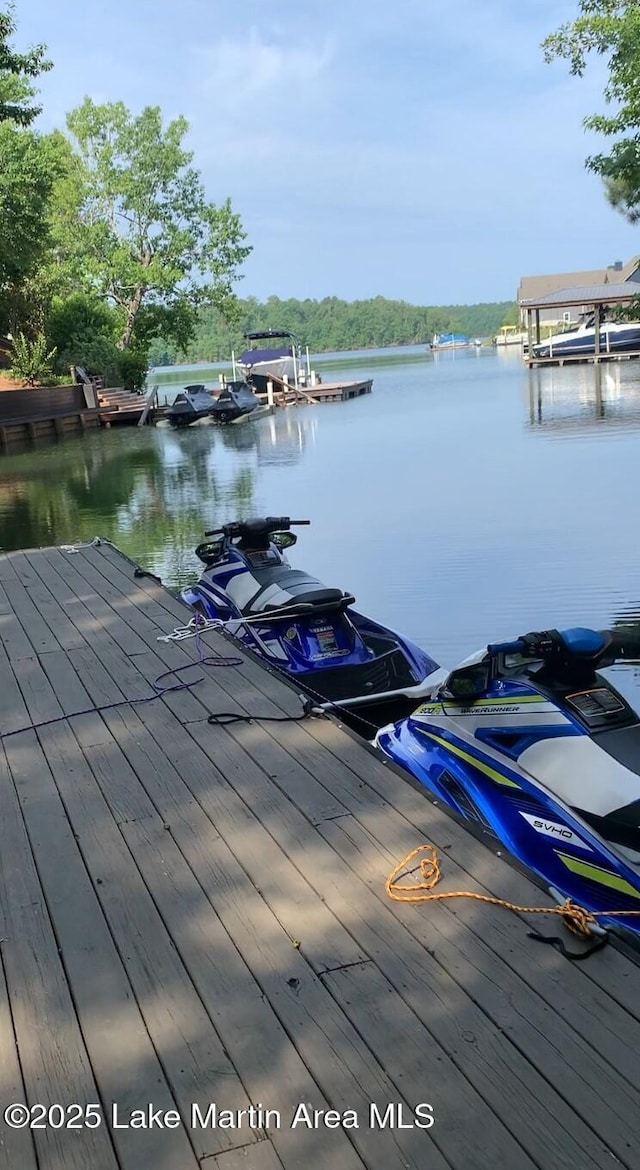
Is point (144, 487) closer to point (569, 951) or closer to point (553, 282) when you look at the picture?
point (569, 951)

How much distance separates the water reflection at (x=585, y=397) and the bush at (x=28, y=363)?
610 inches

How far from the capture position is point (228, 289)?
42.2 metres

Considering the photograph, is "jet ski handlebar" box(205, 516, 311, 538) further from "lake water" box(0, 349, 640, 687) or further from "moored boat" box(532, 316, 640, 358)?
"moored boat" box(532, 316, 640, 358)

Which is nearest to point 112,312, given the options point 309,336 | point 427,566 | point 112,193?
point 112,193

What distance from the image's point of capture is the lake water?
332 inches

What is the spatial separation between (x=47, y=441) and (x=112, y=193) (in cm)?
1894

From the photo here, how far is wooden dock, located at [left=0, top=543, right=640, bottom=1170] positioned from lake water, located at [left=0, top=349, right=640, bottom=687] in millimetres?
3812

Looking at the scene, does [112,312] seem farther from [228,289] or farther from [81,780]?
[81,780]

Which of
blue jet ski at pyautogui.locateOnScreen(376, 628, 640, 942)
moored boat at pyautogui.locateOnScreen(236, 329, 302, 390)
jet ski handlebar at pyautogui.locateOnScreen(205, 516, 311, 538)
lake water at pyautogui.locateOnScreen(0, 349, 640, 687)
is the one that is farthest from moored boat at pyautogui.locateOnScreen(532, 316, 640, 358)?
blue jet ski at pyautogui.locateOnScreen(376, 628, 640, 942)

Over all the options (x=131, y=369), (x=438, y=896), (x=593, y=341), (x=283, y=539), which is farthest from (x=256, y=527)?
(x=593, y=341)

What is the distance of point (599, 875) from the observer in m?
3.12

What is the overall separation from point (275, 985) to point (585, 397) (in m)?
25.5

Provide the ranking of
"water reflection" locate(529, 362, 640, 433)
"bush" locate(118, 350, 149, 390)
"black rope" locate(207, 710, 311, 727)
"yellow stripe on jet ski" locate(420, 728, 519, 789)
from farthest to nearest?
"bush" locate(118, 350, 149, 390) → "water reflection" locate(529, 362, 640, 433) → "black rope" locate(207, 710, 311, 727) → "yellow stripe on jet ski" locate(420, 728, 519, 789)

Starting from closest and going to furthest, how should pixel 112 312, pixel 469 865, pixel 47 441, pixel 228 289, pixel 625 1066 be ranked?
pixel 625 1066, pixel 469 865, pixel 47 441, pixel 112 312, pixel 228 289
